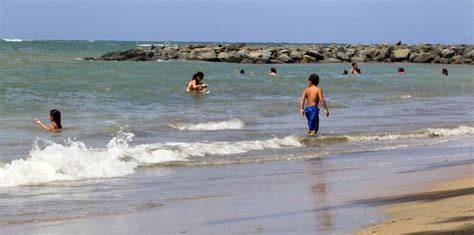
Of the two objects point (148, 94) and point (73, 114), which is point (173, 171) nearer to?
point (73, 114)

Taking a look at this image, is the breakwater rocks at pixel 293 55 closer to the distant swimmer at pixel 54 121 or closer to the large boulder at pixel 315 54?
the large boulder at pixel 315 54

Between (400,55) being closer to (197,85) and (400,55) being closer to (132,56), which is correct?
(132,56)

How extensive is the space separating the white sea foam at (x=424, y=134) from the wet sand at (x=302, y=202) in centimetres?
426

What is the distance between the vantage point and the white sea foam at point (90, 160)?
10570mm

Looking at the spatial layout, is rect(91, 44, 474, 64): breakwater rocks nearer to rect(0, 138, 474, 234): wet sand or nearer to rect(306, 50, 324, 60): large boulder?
rect(306, 50, 324, 60): large boulder

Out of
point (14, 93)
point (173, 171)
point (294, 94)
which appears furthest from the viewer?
point (294, 94)

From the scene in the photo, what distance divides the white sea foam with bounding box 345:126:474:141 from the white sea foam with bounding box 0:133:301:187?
3.09 meters

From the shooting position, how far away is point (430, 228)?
6184 millimetres

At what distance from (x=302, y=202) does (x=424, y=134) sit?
9.66 meters

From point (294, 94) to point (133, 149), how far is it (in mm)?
17748

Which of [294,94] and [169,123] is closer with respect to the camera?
[169,123]

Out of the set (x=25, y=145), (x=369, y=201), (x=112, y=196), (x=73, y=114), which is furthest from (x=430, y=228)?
(x=73, y=114)

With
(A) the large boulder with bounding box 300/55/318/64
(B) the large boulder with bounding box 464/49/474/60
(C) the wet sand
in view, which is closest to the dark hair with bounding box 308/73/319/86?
(C) the wet sand

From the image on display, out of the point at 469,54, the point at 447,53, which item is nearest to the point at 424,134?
the point at 469,54
